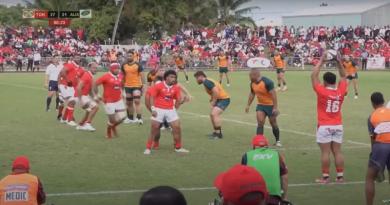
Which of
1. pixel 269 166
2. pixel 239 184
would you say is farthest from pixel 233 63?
pixel 239 184

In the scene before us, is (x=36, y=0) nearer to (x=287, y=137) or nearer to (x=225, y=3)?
(x=225, y=3)

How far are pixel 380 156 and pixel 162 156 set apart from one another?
593cm

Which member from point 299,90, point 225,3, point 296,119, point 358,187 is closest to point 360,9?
point 225,3

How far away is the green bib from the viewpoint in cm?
718

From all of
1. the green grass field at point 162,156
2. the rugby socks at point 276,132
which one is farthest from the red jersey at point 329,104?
the rugby socks at point 276,132

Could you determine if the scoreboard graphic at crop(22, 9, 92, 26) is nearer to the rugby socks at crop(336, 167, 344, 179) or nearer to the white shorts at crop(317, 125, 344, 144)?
the rugby socks at crop(336, 167, 344, 179)

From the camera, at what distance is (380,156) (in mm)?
9273

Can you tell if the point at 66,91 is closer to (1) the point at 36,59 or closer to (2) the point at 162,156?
(2) the point at 162,156

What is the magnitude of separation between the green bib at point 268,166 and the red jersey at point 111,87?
34.0ft

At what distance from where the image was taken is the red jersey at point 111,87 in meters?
17.5

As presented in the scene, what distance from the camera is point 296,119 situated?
21.3 meters

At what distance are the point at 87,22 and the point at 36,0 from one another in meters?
10.2

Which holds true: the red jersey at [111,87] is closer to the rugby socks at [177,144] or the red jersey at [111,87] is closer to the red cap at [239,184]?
the rugby socks at [177,144]

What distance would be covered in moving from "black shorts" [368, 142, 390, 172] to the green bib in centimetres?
229
